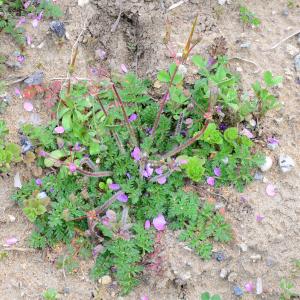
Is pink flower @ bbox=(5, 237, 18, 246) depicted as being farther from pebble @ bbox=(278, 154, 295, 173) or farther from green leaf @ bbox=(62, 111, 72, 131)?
pebble @ bbox=(278, 154, 295, 173)

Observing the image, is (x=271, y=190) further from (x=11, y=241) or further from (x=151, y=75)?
(x=11, y=241)

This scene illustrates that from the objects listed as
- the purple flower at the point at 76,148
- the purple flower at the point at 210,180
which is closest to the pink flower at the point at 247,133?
the purple flower at the point at 210,180

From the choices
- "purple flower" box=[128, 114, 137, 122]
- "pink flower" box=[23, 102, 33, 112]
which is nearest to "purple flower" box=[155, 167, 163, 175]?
"purple flower" box=[128, 114, 137, 122]

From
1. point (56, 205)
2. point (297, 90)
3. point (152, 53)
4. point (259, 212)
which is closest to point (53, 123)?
point (56, 205)

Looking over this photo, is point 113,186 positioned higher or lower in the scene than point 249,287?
higher

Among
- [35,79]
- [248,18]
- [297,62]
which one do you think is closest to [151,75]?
[35,79]

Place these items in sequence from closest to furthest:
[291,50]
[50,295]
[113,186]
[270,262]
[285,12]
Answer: [50,295]
[270,262]
[113,186]
[291,50]
[285,12]

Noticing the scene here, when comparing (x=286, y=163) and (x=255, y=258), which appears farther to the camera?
(x=286, y=163)
